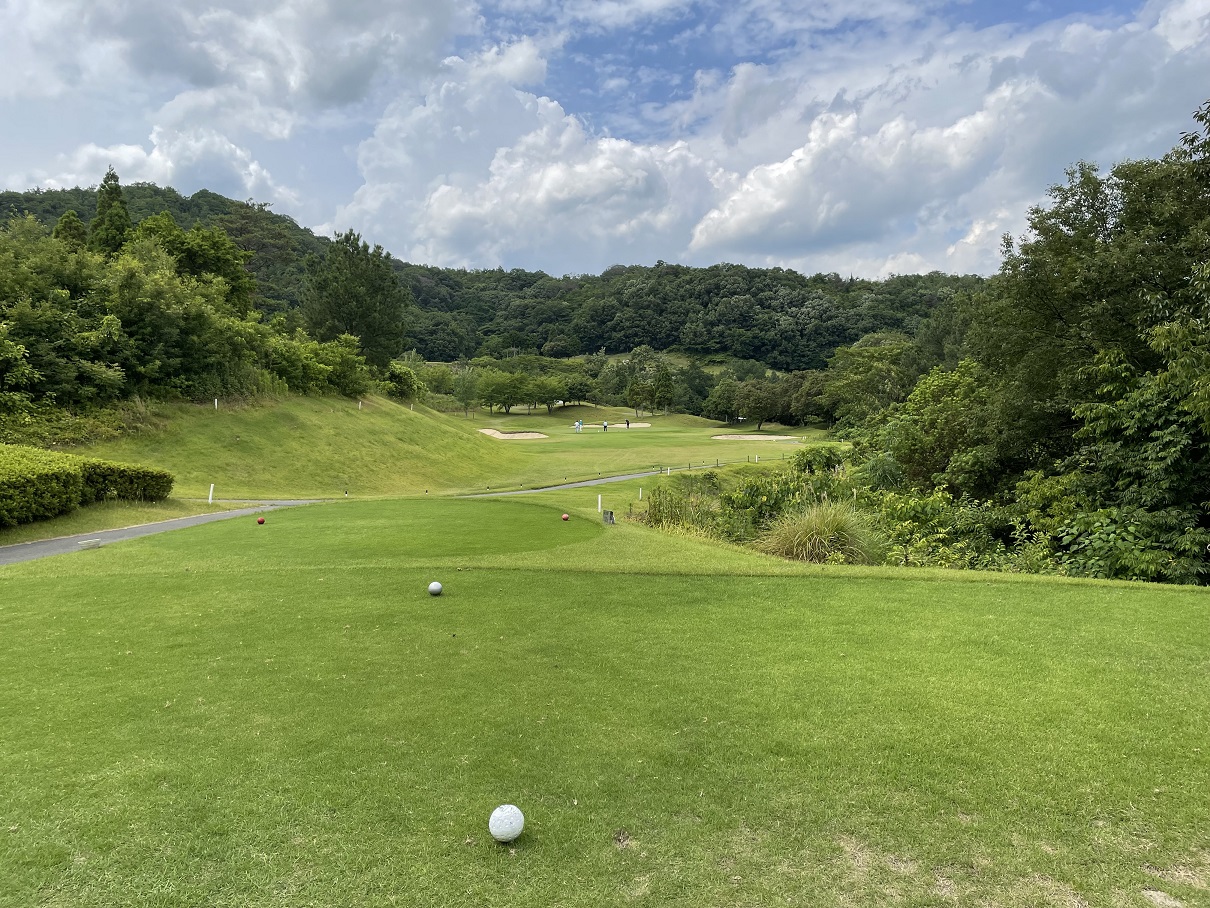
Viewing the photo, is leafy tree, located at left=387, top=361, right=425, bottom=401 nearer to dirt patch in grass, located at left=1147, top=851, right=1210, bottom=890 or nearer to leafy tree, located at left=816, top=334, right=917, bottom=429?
leafy tree, located at left=816, top=334, right=917, bottom=429

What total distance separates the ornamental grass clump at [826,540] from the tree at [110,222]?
126ft

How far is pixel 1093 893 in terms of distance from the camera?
3180 mm

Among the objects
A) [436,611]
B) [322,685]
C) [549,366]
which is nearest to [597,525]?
[436,611]

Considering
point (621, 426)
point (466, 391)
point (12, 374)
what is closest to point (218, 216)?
point (466, 391)

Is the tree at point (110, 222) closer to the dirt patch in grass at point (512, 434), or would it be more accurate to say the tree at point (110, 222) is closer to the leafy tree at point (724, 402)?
the dirt patch in grass at point (512, 434)

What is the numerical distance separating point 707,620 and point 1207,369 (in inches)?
406

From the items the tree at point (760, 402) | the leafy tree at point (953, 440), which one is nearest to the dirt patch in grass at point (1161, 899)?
the leafy tree at point (953, 440)

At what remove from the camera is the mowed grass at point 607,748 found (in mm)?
3340

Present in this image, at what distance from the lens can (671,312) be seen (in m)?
142

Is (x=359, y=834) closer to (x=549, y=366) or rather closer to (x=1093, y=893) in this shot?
(x=1093, y=893)

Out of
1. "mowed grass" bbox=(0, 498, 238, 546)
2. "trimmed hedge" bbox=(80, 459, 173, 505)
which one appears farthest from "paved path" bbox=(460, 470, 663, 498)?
"trimmed hedge" bbox=(80, 459, 173, 505)

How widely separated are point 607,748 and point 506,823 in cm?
122

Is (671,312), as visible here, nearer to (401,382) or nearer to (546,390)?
(546,390)

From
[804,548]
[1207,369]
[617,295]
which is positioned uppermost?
[617,295]
